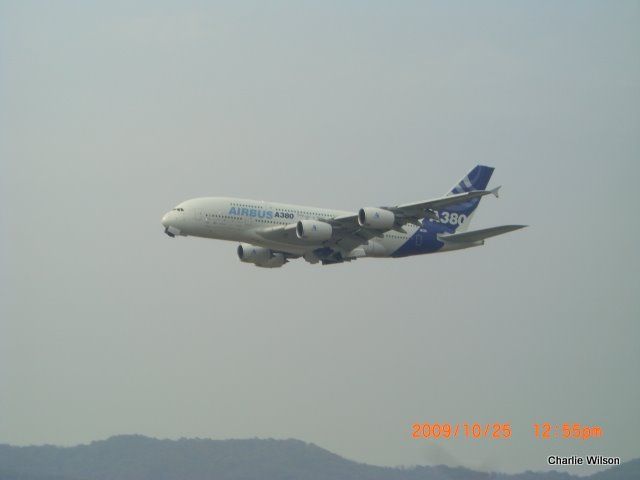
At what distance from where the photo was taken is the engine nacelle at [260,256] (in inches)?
2692

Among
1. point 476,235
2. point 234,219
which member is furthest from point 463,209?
point 234,219

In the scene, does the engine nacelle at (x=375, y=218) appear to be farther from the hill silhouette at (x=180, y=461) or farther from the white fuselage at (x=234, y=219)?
the hill silhouette at (x=180, y=461)

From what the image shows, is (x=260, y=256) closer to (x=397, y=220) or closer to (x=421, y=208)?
(x=397, y=220)

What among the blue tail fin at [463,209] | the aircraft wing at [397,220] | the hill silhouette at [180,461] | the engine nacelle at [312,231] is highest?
the blue tail fin at [463,209]

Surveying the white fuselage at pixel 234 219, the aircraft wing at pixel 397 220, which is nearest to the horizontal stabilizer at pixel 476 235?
the aircraft wing at pixel 397 220

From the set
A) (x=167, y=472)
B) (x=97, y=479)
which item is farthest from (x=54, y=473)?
(x=167, y=472)

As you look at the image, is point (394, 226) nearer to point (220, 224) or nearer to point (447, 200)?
point (447, 200)

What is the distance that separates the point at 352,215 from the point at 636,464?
1048 inches

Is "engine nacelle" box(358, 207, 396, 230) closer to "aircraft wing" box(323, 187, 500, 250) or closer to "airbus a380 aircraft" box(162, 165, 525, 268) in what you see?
"airbus a380 aircraft" box(162, 165, 525, 268)

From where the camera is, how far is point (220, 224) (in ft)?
203

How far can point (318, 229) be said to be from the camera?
6172 centimetres

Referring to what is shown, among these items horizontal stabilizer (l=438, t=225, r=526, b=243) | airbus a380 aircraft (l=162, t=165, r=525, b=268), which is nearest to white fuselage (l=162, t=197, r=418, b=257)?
airbus a380 aircraft (l=162, t=165, r=525, b=268)

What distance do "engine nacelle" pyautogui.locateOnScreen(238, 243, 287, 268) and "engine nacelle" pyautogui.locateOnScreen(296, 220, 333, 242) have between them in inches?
265

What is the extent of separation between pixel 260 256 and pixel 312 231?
8038mm
